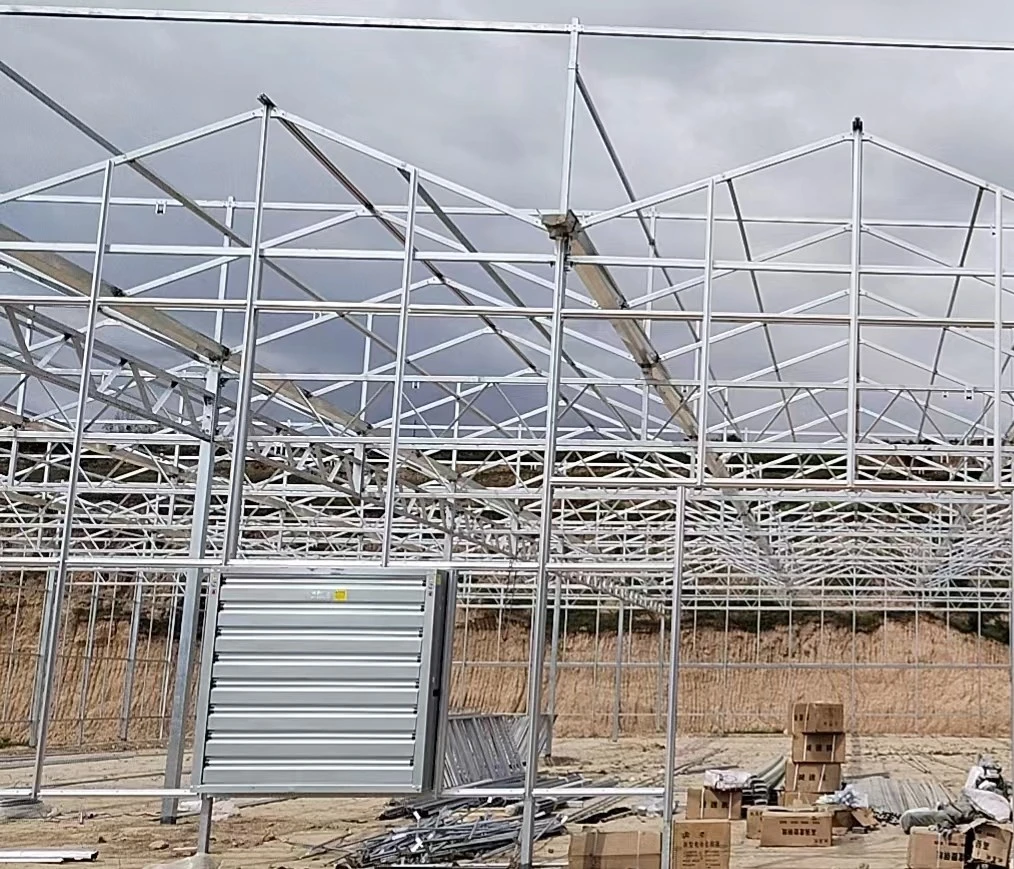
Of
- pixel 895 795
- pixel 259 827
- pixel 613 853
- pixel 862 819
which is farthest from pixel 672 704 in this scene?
pixel 895 795

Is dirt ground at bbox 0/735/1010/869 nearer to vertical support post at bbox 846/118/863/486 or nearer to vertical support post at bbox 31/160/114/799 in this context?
vertical support post at bbox 31/160/114/799

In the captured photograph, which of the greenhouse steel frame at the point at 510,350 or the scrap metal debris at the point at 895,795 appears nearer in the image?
the greenhouse steel frame at the point at 510,350

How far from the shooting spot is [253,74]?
14.1 metres

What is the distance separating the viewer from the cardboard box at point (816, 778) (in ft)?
59.1

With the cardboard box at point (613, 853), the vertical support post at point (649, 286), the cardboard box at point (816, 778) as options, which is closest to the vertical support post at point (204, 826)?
the cardboard box at point (613, 853)

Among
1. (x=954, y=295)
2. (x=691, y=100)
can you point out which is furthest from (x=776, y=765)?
(x=691, y=100)

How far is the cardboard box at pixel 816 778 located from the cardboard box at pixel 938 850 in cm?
551

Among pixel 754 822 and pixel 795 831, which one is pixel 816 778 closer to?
pixel 754 822

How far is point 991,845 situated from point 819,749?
6.03 m

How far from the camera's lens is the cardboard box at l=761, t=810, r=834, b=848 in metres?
14.5

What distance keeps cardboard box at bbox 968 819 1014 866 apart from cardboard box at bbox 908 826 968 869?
0.11m

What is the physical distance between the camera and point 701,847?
11.4 metres

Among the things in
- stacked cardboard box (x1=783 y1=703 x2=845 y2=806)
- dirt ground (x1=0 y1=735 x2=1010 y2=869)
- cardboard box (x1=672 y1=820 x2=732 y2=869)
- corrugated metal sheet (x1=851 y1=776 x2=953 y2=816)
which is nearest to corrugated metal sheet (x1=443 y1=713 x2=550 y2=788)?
dirt ground (x1=0 y1=735 x2=1010 y2=869)

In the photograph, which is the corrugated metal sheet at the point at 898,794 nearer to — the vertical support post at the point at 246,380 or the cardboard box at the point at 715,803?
the cardboard box at the point at 715,803
